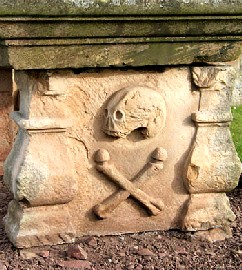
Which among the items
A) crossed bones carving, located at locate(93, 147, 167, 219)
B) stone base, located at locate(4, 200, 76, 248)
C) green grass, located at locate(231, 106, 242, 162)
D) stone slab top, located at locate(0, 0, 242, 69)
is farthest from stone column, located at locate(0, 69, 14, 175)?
green grass, located at locate(231, 106, 242, 162)

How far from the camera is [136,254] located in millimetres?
3855

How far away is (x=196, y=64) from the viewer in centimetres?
396

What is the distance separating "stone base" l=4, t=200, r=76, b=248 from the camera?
379cm

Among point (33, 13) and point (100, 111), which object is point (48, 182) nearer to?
point (100, 111)

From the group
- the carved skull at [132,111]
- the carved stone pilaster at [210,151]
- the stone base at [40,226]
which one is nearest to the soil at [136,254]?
the stone base at [40,226]

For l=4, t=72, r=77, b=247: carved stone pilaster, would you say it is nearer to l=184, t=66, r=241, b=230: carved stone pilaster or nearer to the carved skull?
the carved skull

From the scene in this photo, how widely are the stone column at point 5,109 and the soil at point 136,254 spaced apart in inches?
64.0

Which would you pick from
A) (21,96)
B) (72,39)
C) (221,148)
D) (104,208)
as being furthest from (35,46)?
(221,148)

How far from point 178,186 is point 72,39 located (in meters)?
1.14

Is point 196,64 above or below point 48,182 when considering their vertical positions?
above

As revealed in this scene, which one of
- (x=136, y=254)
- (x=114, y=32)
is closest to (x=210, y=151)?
(x=136, y=254)

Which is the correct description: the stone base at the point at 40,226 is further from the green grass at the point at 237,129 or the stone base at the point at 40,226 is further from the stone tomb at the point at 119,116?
the green grass at the point at 237,129

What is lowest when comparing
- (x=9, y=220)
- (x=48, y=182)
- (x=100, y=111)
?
(x=9, y=220)

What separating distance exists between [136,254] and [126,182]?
15.9 inches
